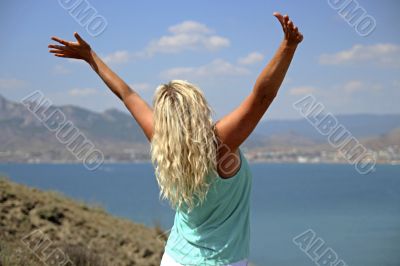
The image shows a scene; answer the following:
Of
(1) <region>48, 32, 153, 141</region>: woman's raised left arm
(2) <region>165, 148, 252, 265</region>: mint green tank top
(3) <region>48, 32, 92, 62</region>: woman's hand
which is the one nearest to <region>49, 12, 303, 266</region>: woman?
(2) <region>165, 148, 252, 265</region>: mint green tank top

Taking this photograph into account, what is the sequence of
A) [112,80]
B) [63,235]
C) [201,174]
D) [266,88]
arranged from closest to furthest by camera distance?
[266,88] < [201,174] < [112,80] < [63,235]

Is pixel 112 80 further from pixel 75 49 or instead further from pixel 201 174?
pixel 201 174

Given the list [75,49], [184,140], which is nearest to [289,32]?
[184,140]

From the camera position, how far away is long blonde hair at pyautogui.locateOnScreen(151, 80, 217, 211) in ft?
7.88

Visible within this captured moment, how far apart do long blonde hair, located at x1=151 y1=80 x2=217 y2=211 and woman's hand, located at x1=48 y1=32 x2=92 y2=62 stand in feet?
2.09

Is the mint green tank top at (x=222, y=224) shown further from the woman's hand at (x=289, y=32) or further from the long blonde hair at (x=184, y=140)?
the woman's hand at (x=289, y=32)

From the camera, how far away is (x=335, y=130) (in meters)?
10.5

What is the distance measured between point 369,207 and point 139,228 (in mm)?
45557

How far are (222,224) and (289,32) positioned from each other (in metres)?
0.82

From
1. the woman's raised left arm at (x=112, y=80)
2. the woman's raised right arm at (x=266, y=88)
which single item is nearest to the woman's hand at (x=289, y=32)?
the woman's raised right arm at (x=266, y=88)

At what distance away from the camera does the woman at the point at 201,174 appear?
2.40 m

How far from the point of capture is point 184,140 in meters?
2.43

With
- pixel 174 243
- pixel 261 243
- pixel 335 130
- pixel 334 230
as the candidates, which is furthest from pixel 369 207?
pixel 174 243

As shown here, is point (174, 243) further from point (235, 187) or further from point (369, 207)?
point (369, 207)
